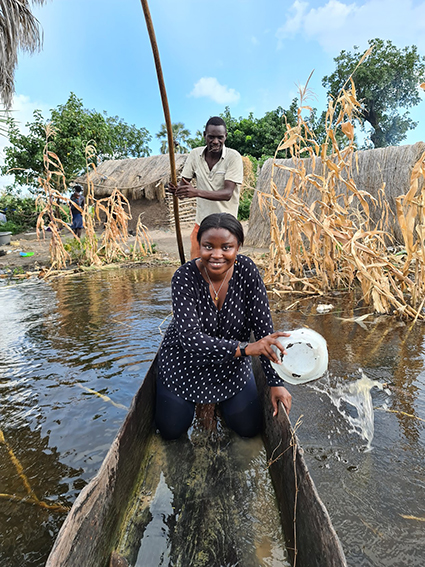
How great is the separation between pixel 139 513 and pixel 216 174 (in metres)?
2.39

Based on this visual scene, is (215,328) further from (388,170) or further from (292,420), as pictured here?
(388,170)

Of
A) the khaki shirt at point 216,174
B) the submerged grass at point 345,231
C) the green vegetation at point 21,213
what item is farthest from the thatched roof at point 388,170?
the green vegetation at point 21,213

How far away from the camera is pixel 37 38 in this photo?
7445 mm

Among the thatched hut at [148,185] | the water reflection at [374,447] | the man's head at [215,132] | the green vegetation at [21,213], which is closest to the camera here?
the water reflection at [374,447]

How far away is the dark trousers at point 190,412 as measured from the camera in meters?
1.81

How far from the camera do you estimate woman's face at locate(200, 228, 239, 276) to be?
167 centimetres

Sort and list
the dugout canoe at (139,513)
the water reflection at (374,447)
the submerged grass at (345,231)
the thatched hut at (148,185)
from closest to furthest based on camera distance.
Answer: the dugout canoe at (139,513), the water reflection at (374,447), the submerged grass at (345,231), the thatched hut at (148,185)

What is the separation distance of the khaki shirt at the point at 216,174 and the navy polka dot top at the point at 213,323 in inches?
52.3

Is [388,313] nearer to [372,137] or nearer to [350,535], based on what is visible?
[350,535]

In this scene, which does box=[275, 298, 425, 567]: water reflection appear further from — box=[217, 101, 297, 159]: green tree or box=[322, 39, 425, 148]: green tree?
box=[322, 39, 425, 148]: green tree

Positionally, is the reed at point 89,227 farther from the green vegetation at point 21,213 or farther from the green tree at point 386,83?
the green tree at point 386,83

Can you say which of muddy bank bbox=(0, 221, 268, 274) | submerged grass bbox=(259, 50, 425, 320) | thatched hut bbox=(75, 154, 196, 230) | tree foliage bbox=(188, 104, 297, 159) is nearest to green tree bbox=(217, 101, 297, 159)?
tree foliage bbox=(188, 104, 297, 159)

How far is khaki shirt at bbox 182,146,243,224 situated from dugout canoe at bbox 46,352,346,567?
185 cm

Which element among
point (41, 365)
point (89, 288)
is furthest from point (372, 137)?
point (41, 365)
